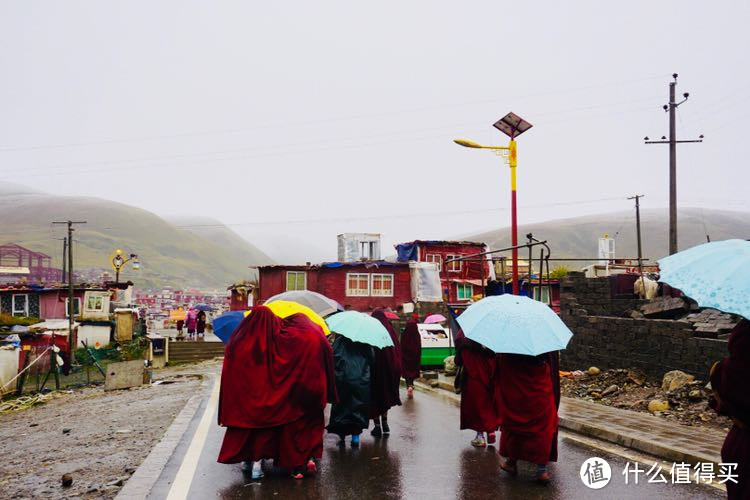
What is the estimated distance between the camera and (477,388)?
845 cm

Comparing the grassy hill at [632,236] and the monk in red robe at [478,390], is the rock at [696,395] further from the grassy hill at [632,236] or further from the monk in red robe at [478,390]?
the grassy hill at [632,236]

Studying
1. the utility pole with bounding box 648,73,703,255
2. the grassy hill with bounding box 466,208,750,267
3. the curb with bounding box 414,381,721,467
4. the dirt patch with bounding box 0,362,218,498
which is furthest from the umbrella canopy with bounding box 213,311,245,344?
the grassy hill with bounding box 466,208,750,267

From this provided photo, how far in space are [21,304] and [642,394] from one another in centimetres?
4005

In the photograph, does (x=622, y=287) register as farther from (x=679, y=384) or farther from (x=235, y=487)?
(x=235, y=487)

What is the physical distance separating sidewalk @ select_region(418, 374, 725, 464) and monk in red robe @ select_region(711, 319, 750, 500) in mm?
3185

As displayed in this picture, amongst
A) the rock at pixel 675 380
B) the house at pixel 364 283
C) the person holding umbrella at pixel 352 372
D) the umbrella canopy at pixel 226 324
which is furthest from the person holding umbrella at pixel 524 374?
the house at pixel 364 283

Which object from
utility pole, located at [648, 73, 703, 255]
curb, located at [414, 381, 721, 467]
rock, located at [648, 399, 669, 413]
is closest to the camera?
curb, located at [414, 381, 721, 467]

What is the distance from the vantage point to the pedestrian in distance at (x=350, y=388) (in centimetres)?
818

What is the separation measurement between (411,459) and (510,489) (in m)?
1.66

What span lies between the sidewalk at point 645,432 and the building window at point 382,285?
35488 millimetres

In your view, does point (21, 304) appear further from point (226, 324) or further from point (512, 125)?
point (226, 324)

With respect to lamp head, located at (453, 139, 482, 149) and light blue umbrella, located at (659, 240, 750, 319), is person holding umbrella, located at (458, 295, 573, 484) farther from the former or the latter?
lamp head, located at (453, 139, 482, 149)

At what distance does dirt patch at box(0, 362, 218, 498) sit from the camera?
7.35 meters

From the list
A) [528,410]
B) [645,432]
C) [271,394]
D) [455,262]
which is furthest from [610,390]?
[455,262]
